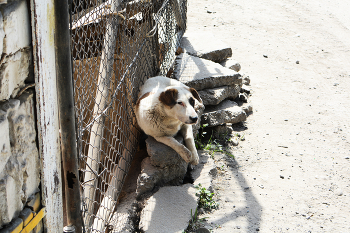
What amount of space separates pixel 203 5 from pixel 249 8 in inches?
51.2

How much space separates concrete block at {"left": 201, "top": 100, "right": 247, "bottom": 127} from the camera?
4445mm

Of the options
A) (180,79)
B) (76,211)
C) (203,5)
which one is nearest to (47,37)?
(76,211)

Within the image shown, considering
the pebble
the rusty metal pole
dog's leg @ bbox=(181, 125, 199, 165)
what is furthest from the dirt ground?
the rusty metal pole

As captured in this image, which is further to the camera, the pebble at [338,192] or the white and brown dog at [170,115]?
the pebble at [338,192]

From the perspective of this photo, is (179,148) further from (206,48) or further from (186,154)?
(206,48)

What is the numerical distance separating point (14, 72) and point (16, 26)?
17 cm

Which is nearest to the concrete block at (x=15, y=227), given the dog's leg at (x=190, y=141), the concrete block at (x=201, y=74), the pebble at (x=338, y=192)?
the dog's leg at (x=190, y=141)

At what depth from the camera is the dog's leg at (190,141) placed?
353 centimetres

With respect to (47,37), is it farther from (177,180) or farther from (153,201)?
(177,180)

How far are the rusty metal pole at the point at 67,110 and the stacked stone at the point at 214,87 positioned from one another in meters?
2.72

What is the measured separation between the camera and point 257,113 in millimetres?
5102

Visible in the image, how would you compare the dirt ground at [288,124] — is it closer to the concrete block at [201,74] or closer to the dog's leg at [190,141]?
the dog's leg at [190,141]

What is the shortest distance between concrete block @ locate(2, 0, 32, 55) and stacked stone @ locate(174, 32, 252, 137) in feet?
10.8

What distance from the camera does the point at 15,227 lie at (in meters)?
1.31
